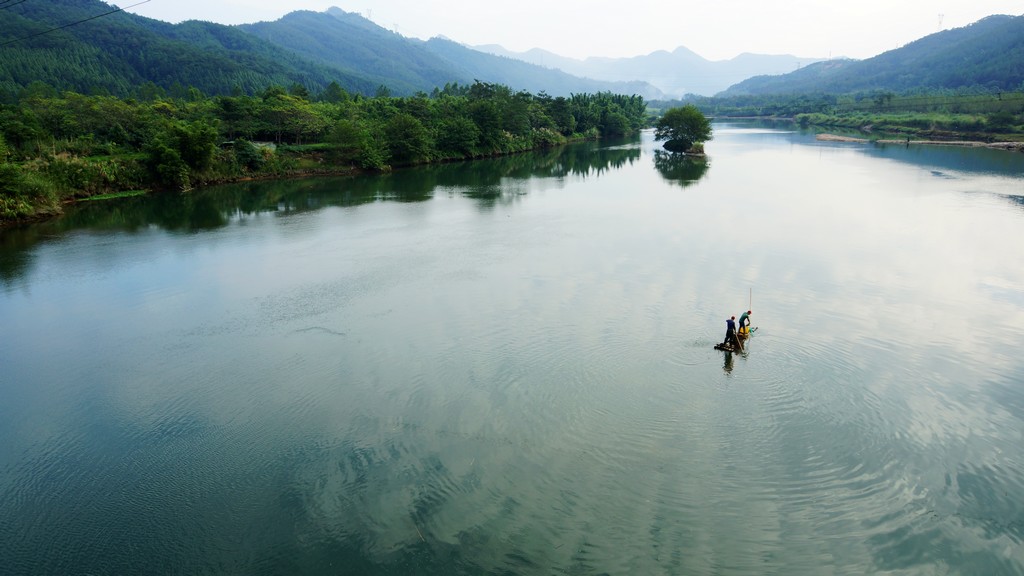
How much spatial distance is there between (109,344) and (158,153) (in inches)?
1077

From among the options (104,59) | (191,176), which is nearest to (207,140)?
(191,176)

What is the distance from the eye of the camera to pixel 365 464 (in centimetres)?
988

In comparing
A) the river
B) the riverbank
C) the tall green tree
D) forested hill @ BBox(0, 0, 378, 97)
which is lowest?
the river

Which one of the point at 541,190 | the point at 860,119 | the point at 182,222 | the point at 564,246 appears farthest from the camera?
the point at 860,119

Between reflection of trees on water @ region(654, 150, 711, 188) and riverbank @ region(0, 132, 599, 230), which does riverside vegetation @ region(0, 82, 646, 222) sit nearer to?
riverbank @ region(0, 132, 599, 230)

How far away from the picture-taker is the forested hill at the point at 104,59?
7781cm

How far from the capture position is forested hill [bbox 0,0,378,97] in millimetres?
77812

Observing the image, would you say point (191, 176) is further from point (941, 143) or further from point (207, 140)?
point (941, 143)

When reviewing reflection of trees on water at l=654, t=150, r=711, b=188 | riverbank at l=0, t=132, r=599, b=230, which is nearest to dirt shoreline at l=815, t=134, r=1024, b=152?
reflection of trees on water at l=654, t=150, r=711, b=188

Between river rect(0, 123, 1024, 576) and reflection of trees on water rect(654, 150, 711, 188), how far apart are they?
20872mm

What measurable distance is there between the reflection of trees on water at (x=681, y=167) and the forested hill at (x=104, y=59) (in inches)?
2313

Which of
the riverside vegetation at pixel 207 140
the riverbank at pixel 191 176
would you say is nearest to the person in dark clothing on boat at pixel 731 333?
the riverbank at pixel 191 176

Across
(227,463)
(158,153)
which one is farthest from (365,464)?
(158,153)

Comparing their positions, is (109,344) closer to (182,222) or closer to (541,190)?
(182,222)
